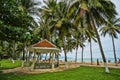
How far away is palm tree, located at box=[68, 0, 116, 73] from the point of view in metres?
24.2

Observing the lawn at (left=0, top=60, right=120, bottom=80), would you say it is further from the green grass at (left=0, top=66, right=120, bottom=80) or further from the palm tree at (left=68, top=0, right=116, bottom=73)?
the palm tree at (left=68, top=0, right=116, bottom=73)

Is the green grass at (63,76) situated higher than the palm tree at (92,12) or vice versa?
the palm tree at (92,12)

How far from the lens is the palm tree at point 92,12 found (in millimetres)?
24234

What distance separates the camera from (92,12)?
2553 centimetres

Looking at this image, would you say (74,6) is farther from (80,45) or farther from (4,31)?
(80,45)

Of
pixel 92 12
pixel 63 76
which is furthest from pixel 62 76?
pixel 92 12

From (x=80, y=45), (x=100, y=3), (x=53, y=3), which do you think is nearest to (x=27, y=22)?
(x=100, y=3)

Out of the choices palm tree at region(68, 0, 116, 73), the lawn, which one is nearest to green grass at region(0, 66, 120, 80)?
the lawn

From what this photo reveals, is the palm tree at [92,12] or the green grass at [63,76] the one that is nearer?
the green grass at [63,76]

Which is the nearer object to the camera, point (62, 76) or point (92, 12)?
point (62, 76)

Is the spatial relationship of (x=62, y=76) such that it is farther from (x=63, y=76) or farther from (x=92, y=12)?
(x=92, y=12)

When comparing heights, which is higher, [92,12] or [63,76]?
[92,12]

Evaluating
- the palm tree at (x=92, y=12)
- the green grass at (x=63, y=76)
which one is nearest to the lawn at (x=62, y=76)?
the green grass at (x=63, y=76)

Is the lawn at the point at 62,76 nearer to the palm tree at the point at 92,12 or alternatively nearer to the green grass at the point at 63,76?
the green grass at the point at 63,76
